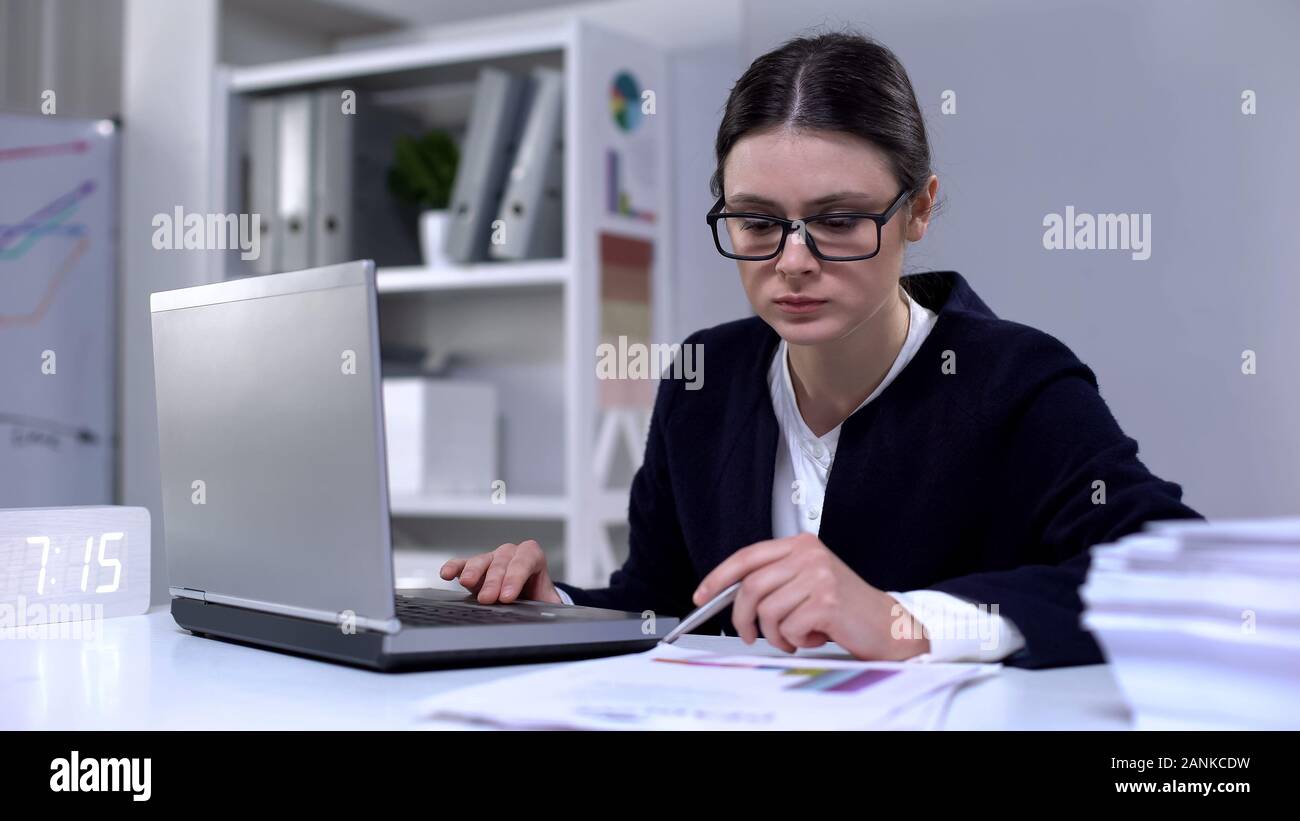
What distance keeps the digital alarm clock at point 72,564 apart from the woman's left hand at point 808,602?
0.63 m

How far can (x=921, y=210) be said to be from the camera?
51.7 inches

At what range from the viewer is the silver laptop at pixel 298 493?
78cm

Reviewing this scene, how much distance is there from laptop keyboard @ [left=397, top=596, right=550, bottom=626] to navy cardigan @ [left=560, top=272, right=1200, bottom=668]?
0.26 metres

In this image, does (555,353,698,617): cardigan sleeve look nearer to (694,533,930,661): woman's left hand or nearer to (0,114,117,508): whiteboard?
(694,533,930,661): woman's left hand

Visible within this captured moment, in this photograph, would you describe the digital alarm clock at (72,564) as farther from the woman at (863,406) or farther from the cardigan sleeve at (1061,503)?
the cardigan sleeve at (1061,503)

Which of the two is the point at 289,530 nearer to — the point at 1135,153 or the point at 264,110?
the point at 1135,153

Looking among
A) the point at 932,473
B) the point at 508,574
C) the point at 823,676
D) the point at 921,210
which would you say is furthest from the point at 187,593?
the point at 921,210

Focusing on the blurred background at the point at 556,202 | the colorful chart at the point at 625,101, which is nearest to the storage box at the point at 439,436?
the blurred background at the point at 556,202

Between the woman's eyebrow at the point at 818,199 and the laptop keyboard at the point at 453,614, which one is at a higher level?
the woman's eyebrow at the point at 818,199

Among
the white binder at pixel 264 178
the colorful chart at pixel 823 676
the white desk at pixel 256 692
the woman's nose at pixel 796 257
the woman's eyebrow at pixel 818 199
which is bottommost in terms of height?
the white desk at pixel 256 692

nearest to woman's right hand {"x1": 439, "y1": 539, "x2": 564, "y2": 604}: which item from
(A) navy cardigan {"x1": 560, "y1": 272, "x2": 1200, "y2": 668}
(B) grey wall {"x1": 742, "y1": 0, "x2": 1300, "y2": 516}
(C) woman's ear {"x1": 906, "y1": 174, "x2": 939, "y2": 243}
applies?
(A) navy cardigan {"x1": 560, "y1": 272, "x2": 1200, "y2": 668}

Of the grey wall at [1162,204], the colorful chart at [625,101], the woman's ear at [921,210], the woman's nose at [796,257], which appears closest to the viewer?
the woman's nose at [796,257]

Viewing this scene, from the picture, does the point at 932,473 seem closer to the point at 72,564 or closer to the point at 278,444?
the point at 278,444
